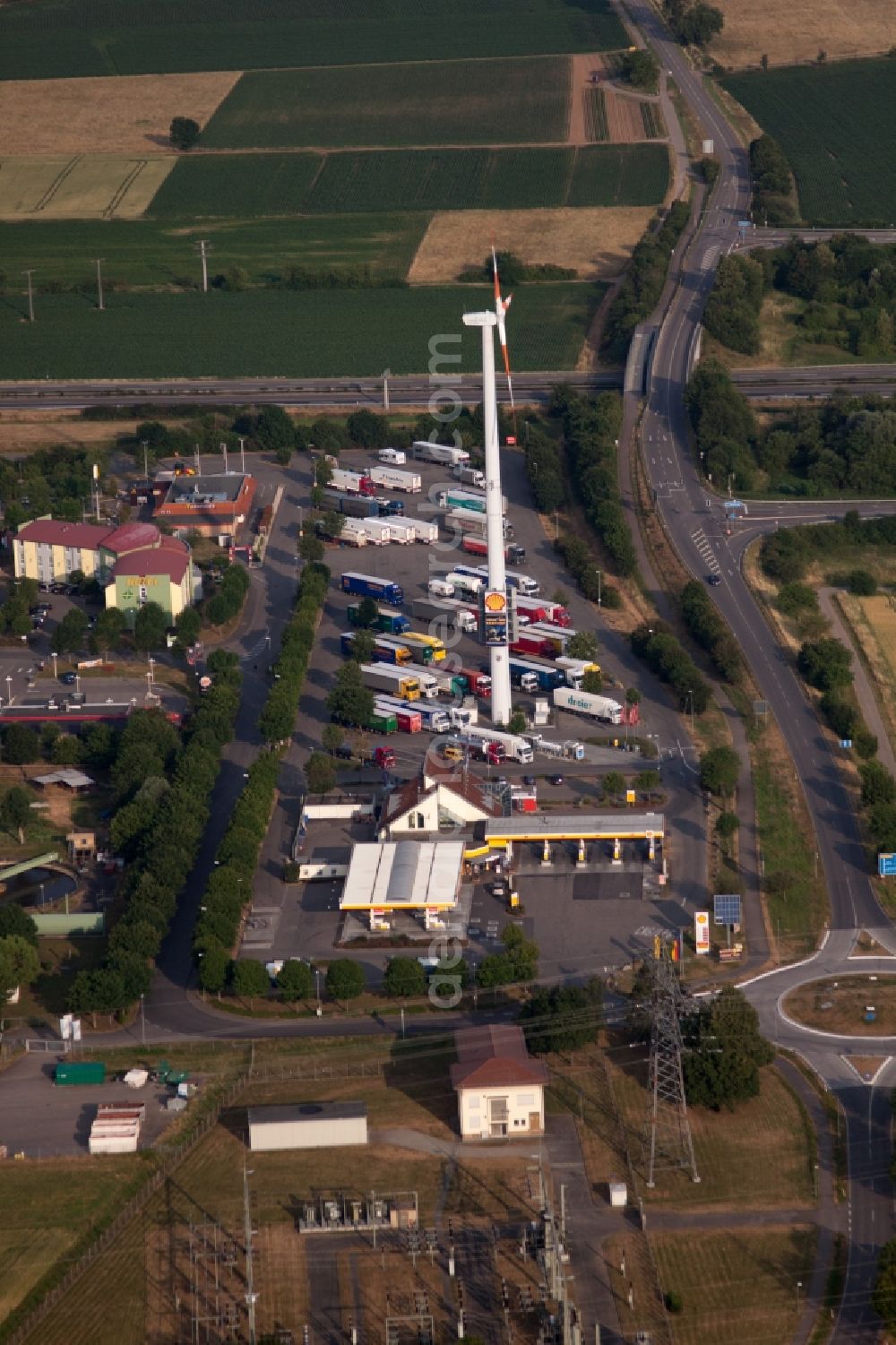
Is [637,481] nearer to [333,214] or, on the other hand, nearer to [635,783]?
[635,783]

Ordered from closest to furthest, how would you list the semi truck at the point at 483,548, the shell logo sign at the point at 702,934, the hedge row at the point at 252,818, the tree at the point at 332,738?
the hedge row at the point at 252,818
the shell logo sign at the point at 702,934
the tree at the point at 332,738
the semi truck at the point at 483,548

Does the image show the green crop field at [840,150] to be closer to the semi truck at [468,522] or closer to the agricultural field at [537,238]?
the agricultural field at [537,238]

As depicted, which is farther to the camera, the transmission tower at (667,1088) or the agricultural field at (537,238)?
the agricultural field at (537,238)

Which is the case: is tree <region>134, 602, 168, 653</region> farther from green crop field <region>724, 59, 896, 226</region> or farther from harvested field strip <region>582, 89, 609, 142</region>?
harvested field strip <region>582, 89, 609, 142</region>

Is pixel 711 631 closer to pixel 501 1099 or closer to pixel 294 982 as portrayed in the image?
pixel 294 982

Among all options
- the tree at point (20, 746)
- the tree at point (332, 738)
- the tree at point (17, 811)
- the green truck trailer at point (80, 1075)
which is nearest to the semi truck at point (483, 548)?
the tree at point (332, 738)

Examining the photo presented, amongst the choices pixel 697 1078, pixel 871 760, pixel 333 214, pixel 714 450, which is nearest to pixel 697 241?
pixel 333 214

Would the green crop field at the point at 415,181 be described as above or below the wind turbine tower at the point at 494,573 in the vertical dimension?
below

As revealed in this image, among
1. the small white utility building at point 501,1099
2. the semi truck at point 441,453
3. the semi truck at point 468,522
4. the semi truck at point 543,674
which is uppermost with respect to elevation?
the small white utility building at point 501,1099
